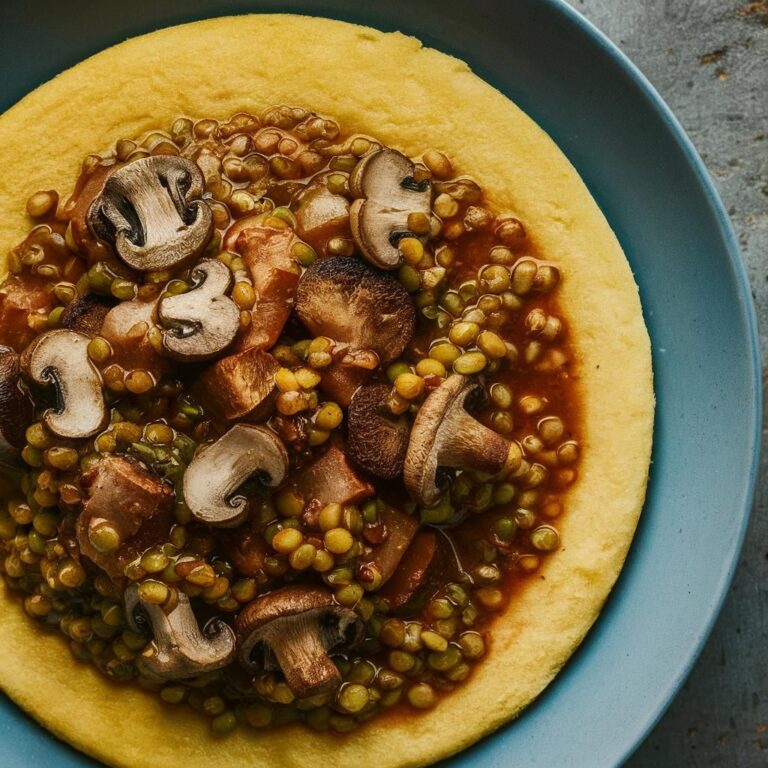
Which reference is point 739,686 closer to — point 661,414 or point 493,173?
point 661,414

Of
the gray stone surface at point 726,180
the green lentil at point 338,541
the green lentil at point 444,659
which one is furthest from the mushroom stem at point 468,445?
the gray stone surface at point 726,180

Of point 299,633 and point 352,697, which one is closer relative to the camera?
point 299,633

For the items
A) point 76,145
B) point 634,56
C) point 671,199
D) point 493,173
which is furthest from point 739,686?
point 76,145

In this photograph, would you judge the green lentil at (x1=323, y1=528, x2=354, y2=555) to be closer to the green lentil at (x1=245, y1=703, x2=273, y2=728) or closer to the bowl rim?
the green lentil at (x1=245, y1=703, x2=273, y2=728)

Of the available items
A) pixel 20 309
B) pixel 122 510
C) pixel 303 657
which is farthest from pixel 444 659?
pixel 20 309

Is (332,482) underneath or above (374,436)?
underneath

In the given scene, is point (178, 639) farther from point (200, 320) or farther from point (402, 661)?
point (200, 320)

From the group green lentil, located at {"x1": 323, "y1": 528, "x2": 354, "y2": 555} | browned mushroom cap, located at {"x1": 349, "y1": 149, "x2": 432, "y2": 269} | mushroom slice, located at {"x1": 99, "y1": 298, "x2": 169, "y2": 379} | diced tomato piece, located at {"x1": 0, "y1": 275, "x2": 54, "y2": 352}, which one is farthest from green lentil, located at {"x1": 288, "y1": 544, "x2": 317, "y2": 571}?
diced tomato piece, located at {"x1": 0, "y1": 275, "x2": 54, "y2": 352}
